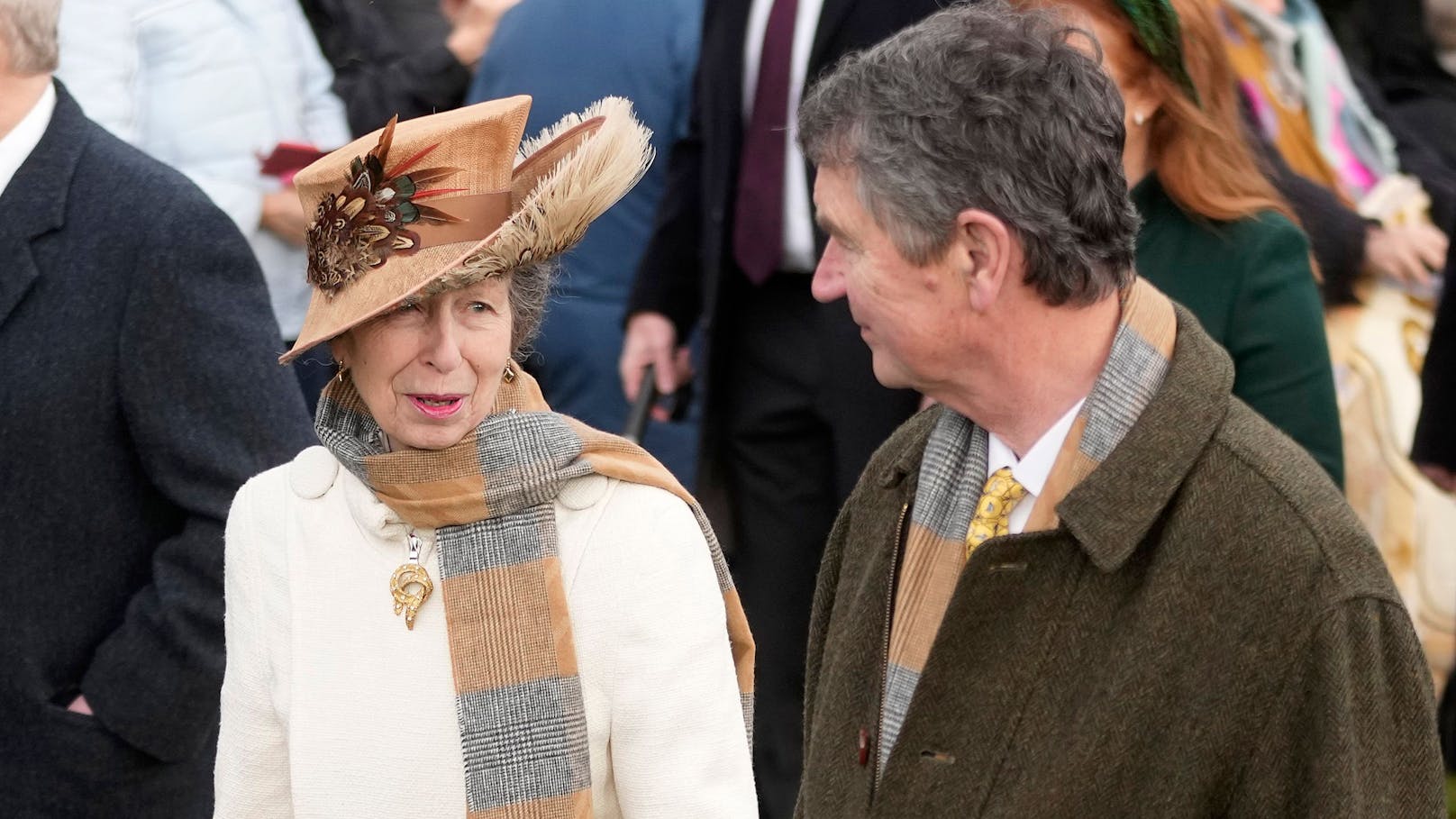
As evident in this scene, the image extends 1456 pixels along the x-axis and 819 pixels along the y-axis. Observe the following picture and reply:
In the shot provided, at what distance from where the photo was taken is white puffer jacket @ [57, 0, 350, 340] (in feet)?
16.2

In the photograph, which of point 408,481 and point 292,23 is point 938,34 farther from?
point 292,23

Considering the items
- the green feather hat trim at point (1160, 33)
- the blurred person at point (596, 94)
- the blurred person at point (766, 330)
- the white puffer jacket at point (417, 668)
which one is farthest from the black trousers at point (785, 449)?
the white puffer jacket at point (417, 668)

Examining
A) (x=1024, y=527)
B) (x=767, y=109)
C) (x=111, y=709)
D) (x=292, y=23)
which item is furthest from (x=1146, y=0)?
A: (x=292, y=23)

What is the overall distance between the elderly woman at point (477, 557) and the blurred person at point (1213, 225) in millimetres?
1444

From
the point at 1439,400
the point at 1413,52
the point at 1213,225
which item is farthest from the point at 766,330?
the point at 1413,52

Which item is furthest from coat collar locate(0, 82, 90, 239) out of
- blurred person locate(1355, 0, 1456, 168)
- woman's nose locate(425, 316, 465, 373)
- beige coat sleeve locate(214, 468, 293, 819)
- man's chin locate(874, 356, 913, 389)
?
blurred person locate(1355, 0, 1456, 168)

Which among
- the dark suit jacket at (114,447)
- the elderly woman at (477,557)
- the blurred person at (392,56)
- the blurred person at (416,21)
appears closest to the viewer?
the elderly woman at (477,557)

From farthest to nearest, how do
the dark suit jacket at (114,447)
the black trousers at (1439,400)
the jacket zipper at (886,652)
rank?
the black trousers at (1439,400), the dark suit jacket at (114,447), the jacket zipper at (886,652)

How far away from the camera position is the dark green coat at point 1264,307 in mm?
3670

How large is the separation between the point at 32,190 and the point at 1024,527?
1.90 meters

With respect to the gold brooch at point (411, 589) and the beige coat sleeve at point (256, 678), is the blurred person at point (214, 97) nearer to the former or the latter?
the beige coat sleeve at point (256, 678)

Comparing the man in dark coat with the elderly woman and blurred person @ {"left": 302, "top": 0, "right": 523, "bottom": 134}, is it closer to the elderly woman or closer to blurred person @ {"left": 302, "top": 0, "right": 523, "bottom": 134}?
the elderly woman

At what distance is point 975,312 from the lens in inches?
104

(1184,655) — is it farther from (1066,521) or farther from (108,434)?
(108,434)
